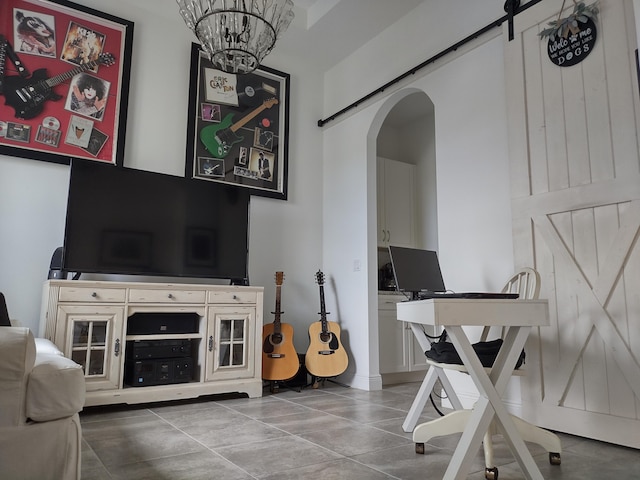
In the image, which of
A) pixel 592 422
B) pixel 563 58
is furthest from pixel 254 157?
pixel 592 422

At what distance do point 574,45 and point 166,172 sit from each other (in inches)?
116

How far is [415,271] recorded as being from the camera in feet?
9.20

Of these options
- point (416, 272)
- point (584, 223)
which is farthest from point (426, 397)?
point (584, 223)

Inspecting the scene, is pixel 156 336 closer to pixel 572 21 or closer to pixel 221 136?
pixel 221 136

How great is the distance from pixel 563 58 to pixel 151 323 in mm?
3016

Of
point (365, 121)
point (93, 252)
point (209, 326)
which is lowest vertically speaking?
point (209, 326)

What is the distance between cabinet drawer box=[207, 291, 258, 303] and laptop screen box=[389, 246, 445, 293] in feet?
3.99

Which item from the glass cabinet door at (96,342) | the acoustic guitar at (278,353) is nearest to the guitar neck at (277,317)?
the acoustic guitar at (278,353)

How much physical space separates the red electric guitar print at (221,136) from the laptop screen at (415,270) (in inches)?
76.6

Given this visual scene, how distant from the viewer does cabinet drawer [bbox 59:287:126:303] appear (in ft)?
9.07

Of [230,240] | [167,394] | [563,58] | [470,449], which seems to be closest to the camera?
[470,449]

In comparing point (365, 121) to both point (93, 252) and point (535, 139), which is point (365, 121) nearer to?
point (535, 139)

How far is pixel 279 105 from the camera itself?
4.36 meters

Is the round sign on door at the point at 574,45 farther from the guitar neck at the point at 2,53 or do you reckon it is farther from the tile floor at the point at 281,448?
the guitar neck at the point at 2,53
